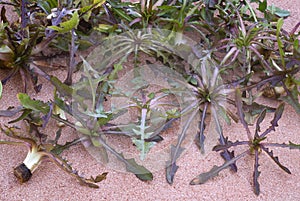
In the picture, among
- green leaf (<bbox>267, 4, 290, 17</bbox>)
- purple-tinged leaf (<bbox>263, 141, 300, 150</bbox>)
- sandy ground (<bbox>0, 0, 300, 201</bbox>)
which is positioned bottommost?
sandy ground (<bbox>0, 0, 300, 201</bbox>)

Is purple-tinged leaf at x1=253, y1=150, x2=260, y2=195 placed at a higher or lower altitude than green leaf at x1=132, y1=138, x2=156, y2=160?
lower

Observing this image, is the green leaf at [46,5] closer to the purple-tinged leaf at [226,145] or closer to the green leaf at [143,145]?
the green leaf at [143,145]

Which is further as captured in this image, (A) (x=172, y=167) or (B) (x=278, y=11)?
(B) (x=278, y=11)

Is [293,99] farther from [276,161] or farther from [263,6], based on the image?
[263,6]

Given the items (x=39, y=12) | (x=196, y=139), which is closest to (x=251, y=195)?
(x=196, y=139)

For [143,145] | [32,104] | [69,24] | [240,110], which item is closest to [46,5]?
[69,24]

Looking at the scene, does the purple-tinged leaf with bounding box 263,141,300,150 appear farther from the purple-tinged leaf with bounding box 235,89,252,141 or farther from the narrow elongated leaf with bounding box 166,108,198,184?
the narrow elongated leaf with bounding box 166,108,198,184

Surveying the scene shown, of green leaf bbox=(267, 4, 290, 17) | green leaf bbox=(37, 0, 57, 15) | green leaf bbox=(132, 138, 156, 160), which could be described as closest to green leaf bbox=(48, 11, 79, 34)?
green leaf bbox=(37, 0, 57, 15)

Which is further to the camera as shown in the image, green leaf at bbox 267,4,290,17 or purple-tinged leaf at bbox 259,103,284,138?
green leaf at bbox 267,4,290,17
